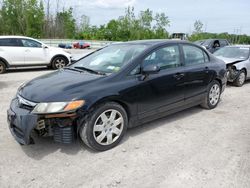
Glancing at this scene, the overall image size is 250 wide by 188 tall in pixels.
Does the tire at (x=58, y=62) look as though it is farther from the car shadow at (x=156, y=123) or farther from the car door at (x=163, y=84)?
the car door at (x=163, y=84)

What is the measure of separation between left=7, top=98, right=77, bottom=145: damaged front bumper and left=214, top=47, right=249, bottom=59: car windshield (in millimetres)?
7293

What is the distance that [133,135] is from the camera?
3971 millimetres

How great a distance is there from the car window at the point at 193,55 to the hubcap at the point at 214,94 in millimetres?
651

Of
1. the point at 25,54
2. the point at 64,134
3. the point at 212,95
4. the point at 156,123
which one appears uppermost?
the point at 25,54

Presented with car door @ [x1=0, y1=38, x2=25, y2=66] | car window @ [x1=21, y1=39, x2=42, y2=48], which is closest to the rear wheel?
car window @ [x1=21, y1=39, x2=42, y2=48]

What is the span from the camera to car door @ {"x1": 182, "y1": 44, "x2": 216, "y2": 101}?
14.9 feet

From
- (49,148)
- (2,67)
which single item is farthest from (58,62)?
(49,148)

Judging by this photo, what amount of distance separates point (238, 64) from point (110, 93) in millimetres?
6117

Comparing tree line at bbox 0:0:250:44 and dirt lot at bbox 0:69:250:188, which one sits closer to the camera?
dirt lot at bbox 0:69:250:188

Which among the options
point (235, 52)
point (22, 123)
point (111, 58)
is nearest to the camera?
point (22, 123)

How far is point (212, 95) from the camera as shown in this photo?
5.29 meters

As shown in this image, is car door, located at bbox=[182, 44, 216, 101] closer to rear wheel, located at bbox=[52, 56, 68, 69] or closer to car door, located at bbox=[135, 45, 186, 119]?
car door, located at bbox=[135, 45, 186, 119]

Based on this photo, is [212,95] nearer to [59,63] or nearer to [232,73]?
[232,73]

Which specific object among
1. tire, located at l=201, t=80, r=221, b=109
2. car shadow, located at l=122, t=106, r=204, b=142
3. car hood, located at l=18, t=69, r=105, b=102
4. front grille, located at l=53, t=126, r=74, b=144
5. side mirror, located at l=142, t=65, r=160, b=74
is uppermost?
side mirror, located at l=142, t=65, r=160, b=74
